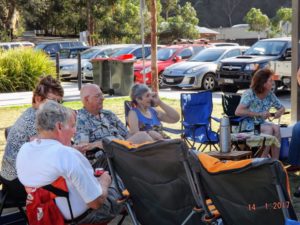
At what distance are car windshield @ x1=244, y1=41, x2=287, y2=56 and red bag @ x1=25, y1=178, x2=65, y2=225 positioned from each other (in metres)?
13.2

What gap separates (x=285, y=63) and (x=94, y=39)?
29876 millimetres

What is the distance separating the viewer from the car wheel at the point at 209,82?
17.4m

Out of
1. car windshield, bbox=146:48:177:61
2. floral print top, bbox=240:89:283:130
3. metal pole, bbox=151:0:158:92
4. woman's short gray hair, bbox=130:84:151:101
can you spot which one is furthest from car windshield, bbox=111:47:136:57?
woman's short gray hair, bbox=130:84:151:101

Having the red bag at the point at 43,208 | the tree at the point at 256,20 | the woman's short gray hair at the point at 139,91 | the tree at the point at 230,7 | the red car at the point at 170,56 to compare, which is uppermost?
the tree at the point at 230,7

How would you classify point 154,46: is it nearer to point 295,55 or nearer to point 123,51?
point 295,55

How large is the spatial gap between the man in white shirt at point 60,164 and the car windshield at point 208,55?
1471 cm

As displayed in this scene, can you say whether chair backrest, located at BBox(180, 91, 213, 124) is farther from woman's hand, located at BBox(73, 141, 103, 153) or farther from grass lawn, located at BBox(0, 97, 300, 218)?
woman's hand, located at BBox(73, 141, 103, 153)

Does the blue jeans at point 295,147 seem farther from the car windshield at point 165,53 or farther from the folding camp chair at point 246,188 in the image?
the car windshield at point 165,53

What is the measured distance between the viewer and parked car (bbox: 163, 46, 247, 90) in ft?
56.6

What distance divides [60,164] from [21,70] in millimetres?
15366

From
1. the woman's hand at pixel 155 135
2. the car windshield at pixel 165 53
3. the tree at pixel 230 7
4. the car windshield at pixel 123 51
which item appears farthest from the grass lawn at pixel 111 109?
the tree at pixel 230 7

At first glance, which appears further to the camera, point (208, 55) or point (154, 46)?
point (208, 55)

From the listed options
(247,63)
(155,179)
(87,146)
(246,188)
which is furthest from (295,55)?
(247,63)

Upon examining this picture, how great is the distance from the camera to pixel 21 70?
723 inches
